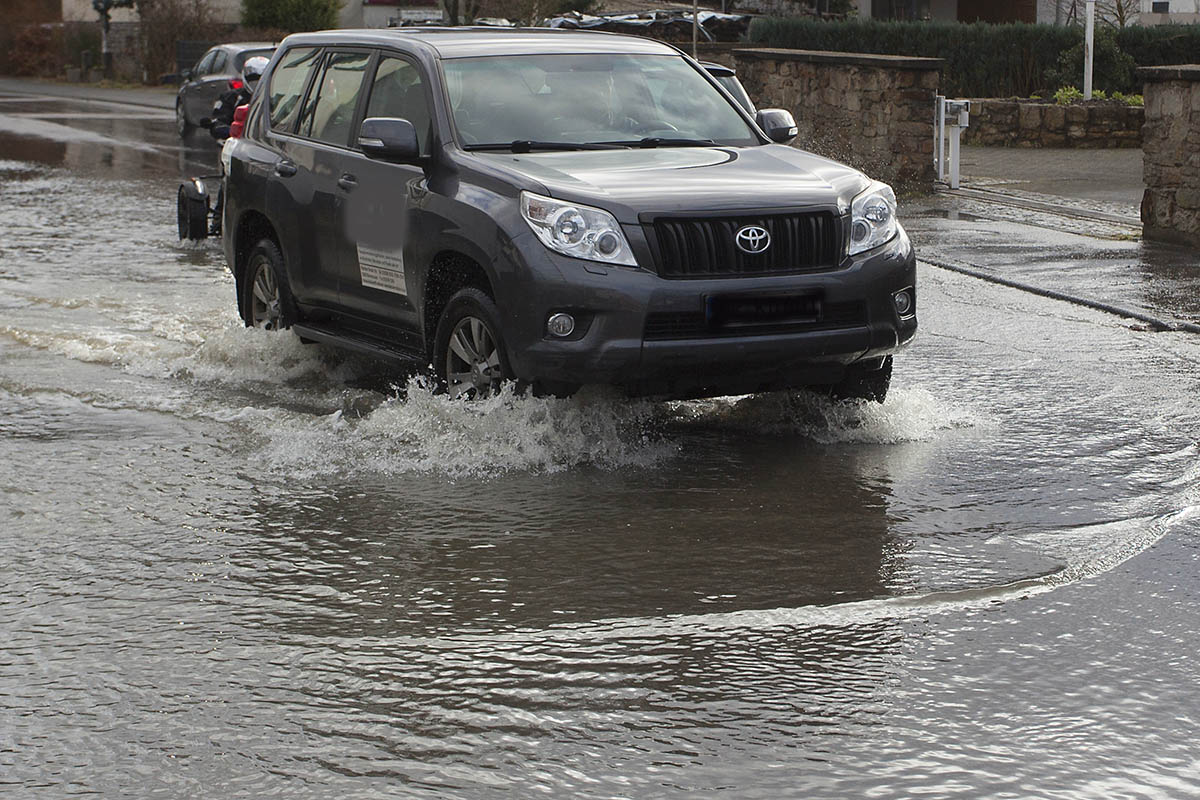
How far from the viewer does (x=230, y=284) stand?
1293cm

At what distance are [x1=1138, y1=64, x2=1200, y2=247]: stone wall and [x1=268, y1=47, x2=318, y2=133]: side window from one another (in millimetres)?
7826

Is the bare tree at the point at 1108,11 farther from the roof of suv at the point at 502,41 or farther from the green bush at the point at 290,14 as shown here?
the roof of suv at the point at 502,41

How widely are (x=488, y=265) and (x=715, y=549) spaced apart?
1.85 m

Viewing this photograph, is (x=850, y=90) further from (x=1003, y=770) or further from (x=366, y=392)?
(x=1003, y=770)

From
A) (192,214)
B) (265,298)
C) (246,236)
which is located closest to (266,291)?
(265,298)

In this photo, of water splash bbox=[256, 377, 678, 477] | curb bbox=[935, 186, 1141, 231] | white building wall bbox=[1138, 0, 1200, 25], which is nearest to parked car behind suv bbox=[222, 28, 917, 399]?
water splash bbox=[256, 377, 678, 477]

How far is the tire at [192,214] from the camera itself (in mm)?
14234

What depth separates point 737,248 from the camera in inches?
283

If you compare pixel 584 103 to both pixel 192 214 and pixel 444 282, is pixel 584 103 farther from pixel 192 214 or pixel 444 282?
pixel 192 214

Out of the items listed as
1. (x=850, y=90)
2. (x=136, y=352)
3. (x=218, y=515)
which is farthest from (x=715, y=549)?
(x=850, y=90)

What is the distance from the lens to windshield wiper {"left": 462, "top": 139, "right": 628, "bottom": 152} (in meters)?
7.95

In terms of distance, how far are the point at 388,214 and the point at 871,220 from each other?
2.20 meters

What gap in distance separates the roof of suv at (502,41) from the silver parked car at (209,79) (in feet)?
62.6

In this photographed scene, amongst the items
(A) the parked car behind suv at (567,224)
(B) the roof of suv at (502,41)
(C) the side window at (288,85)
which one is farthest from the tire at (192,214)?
(B) the roof of suv at (502,41)
